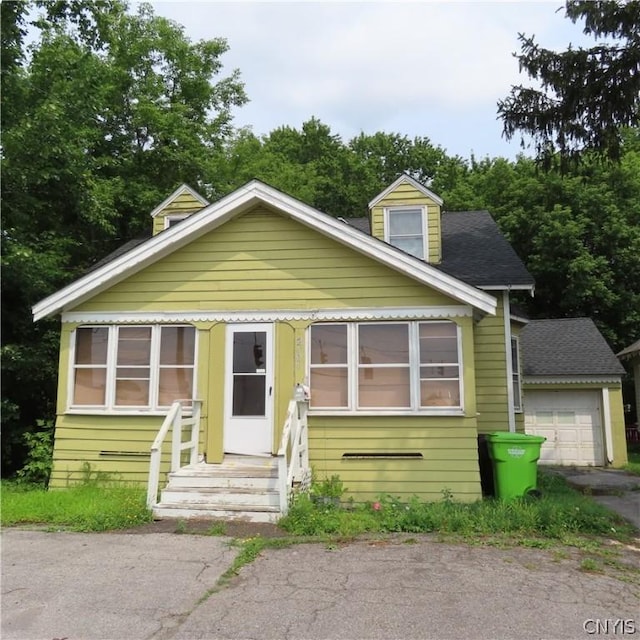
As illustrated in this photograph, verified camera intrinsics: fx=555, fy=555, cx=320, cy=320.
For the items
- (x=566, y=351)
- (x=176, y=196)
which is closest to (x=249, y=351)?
(x=176, y=196)

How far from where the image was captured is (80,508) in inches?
299

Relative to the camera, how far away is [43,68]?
39.5 ft

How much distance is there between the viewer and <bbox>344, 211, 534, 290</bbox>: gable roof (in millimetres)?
10297

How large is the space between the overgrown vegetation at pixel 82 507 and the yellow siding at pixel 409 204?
6.82m

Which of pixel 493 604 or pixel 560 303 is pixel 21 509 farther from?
pixel 560 303

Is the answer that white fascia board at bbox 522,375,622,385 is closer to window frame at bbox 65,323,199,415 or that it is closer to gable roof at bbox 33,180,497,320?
gable roof at bbox 33,180,497,320

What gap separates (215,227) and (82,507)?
476 centimetres

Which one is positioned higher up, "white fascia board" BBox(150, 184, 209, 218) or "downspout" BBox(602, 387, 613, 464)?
"white fascia board" BBox(150, 184, 209, 218)

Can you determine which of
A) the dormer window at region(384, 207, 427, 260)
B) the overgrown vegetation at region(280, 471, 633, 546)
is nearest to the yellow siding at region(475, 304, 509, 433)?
the dormer window at region(384, 207, 427, 260)

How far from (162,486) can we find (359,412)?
3.31 metres

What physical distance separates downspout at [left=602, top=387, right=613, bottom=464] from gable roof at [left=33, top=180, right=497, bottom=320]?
377 inches

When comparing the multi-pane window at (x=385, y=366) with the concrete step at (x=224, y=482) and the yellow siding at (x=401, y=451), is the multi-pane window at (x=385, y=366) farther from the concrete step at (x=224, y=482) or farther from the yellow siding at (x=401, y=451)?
the concrete step at (x=224, y=482)

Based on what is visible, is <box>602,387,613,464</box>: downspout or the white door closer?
the white door

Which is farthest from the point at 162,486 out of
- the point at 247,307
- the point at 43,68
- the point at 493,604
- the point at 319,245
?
the point at 43,68
